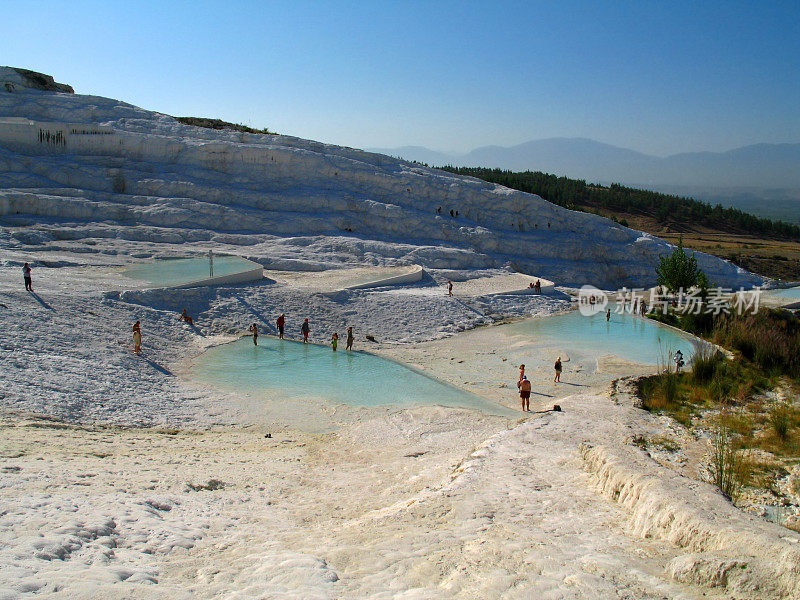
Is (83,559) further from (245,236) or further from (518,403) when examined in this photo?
(245,236)

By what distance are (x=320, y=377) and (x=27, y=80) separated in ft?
101

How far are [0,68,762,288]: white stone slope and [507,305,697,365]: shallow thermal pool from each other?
244 inches

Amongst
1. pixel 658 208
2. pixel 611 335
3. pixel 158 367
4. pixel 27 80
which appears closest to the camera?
pixel 158 367

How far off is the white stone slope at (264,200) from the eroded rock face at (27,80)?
0.45 metres

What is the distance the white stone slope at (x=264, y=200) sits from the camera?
23062mm

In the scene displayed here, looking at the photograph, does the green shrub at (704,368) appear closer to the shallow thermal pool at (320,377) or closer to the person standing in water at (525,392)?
the person standing in water at (525,392)

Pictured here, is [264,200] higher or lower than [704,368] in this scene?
higher

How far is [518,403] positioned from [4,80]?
33806mm

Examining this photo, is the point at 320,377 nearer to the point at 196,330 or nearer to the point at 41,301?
the point at 196,330

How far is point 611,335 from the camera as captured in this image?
18.0 meters

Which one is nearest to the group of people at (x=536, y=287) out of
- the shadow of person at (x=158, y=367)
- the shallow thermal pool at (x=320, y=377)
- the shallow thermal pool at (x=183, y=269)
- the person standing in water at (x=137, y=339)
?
the shallow thermal pool at (x=320, y=377)
